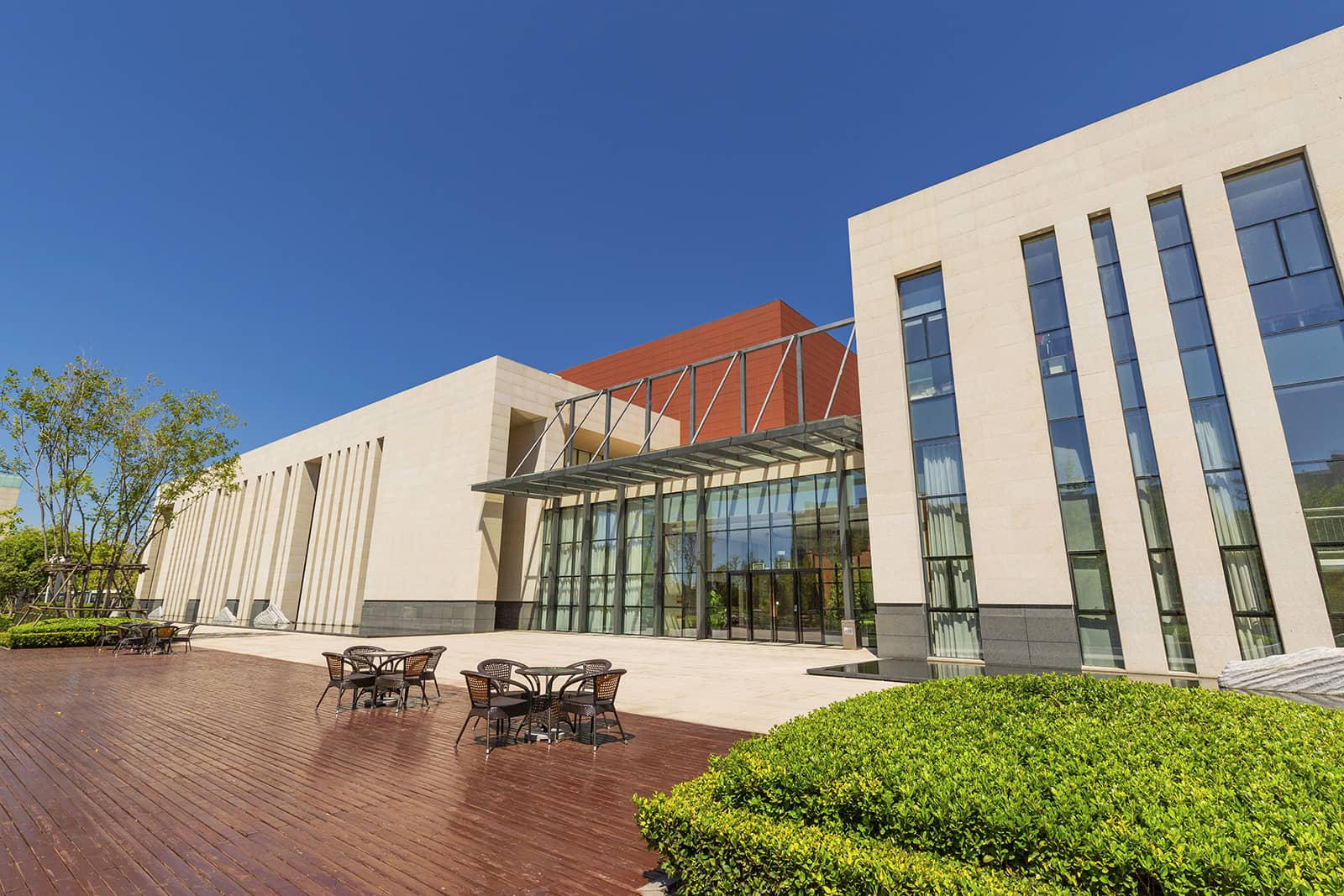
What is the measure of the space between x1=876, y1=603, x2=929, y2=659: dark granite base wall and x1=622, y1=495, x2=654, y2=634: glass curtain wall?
12.6 metres

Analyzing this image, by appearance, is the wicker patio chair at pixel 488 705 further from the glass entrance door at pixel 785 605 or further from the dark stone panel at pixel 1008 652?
the glass entrance door at pixel 785 605

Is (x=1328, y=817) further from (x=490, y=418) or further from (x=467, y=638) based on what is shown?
(x=490, y=418)

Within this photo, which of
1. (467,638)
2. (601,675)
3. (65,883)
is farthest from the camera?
(467,638)

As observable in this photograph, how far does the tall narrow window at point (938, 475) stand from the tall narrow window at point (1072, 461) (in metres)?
2.30

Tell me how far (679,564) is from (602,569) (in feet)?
15.3

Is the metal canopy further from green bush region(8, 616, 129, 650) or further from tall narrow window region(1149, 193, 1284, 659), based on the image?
green bush region(8, 616, 129, 650)

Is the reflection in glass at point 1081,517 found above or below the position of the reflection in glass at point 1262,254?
below

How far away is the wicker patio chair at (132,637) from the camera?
1917 cm

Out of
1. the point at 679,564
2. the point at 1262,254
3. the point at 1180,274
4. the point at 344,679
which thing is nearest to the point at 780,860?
the point at 344,679

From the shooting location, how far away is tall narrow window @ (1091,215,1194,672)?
13680mm

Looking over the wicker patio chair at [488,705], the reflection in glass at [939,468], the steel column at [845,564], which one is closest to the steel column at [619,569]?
the steel column at [845,564]

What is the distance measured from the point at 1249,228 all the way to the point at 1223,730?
15.4m

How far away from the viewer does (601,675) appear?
27.4 feet

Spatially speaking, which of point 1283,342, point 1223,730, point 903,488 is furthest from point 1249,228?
point 1223,730
